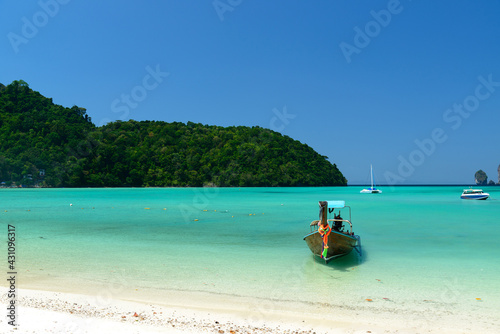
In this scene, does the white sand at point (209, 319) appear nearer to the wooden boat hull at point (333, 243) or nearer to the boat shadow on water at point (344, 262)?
the boat shadow on water at point (344, 262)

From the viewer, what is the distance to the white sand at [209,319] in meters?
6.00

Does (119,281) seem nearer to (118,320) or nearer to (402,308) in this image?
(118,320)

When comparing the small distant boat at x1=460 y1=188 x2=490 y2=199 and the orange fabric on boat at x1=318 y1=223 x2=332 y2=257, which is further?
the small distant boat at x1=460 y1=188 x2=490 y2=199

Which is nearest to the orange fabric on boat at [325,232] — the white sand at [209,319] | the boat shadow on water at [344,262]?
the boat shadow on water at [344,262]

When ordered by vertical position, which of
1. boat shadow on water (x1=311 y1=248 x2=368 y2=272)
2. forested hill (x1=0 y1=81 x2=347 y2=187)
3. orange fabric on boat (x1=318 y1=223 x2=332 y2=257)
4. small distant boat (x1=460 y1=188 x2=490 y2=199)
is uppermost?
forested hill (x1=0 y1=81 x2=347 y2=187)

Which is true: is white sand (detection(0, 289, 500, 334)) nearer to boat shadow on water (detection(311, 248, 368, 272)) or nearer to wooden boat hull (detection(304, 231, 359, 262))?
boat shadow on water (detection(311, 248, 368, 272))

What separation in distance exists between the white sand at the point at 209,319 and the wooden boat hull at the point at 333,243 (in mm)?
3540

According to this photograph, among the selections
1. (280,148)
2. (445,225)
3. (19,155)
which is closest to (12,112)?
(19,155)

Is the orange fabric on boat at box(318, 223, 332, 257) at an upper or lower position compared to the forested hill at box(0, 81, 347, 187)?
lower

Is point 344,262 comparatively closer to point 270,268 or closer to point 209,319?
point 270,268

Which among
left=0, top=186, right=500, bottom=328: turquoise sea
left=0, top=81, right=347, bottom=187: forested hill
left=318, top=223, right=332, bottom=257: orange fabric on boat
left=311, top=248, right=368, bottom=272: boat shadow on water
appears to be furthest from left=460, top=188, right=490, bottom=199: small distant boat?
left=0, top=81, right=347, bottom=187: forested hill

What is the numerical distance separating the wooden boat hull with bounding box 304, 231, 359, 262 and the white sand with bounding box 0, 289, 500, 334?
3.54 metres

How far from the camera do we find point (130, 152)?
127 meters

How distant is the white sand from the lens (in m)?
6.00
